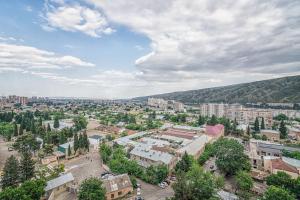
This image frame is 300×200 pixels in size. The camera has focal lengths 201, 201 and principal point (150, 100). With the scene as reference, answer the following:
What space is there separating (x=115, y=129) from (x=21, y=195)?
51.9 meters

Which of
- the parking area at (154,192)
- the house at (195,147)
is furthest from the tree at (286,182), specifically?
the house at (195,147)

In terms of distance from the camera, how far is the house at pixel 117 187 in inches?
1014

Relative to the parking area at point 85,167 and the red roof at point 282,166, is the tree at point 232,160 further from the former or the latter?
the parking area at point 85,167

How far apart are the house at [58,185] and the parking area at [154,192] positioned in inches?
422

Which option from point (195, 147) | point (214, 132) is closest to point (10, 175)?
point (195, 147)

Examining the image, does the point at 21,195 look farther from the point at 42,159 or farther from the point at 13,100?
the point at 13,100

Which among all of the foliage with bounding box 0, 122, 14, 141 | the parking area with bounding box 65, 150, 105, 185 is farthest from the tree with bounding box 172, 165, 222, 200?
the foliage with bounding box 0, 122, 14, 141

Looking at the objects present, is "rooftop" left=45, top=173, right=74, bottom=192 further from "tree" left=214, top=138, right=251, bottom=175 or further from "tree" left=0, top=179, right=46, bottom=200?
"tree" left=214, top=138, right=251, bottom=175

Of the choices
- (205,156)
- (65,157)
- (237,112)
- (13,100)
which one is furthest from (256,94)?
(13,100)

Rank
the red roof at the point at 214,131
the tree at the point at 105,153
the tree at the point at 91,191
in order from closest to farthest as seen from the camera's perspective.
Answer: the tree at the point at 91,191
the tree at the point at 105,153
the red roof at the point at 214,131

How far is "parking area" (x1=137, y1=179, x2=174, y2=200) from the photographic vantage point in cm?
2590

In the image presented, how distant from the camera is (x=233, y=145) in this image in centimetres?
3189

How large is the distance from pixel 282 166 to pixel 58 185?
109ft

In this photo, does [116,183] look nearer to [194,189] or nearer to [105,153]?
[194,189]
